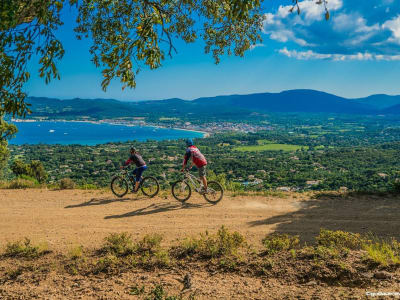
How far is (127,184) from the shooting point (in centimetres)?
1115

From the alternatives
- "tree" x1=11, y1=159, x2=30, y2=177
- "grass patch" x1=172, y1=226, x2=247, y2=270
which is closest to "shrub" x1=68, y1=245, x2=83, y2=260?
"grass patch" x1=172, y1=226, x2=247, y2=270

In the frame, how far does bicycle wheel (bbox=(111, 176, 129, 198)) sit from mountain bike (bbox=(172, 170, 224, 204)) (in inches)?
79.9

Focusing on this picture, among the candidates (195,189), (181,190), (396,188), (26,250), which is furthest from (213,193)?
(396,188)

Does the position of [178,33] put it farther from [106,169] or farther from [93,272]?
[106,169]

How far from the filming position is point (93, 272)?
17.5ft

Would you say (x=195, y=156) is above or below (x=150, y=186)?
above

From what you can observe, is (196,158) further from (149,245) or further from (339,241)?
(339,241)

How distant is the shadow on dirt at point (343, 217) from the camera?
24.1ft

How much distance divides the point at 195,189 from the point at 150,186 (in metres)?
1.96

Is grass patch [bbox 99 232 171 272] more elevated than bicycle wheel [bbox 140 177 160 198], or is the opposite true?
bicycle wheel [bbox 140 177 160 198]

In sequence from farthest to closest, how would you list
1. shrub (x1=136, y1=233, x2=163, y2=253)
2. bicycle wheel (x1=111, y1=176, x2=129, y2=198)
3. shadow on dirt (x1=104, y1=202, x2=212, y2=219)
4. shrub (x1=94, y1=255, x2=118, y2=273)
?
bicycle wheel (x1=111, y1=176, x2=129, y2=198) < shadow on dirt (x1=104, y1=202, x2=212, y2=219) < shrub (x1=136, y1=233, x2=163, y2=253) < shrub (x1=94, y1=255, x2=118, y2=273)

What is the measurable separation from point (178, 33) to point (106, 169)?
56.2 m

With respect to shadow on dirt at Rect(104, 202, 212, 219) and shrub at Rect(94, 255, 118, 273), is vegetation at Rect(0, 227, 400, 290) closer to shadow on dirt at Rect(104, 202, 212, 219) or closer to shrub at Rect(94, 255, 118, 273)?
shrub at Rect(94, 255, 118, 273)

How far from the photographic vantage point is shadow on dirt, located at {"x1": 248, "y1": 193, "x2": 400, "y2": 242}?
7348 mm
